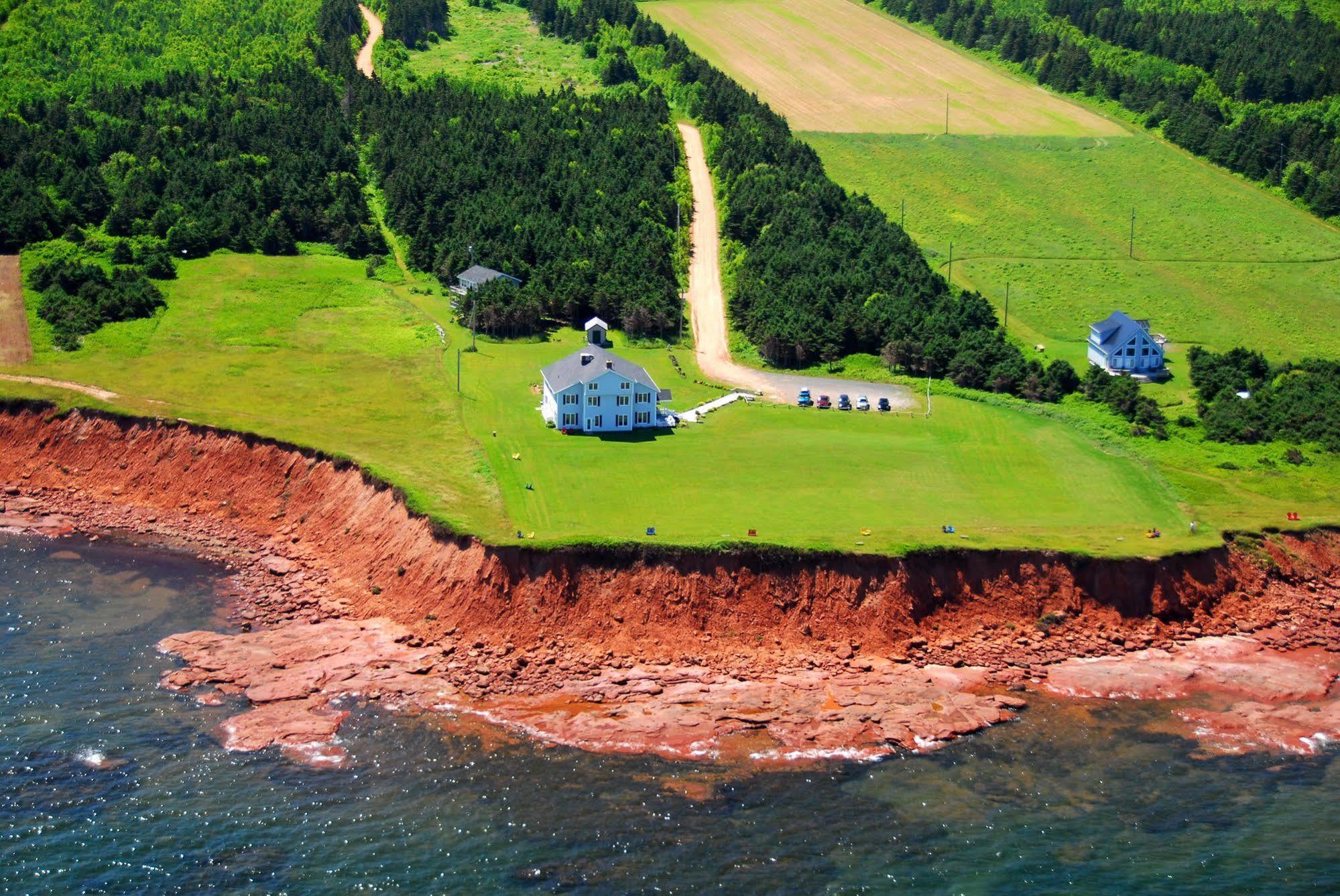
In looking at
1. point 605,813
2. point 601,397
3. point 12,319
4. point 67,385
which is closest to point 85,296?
point 12,319

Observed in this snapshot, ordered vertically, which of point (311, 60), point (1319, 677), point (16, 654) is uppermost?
point (311, 60)

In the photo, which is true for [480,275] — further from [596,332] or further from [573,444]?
[573,444]

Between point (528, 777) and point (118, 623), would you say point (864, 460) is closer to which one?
point (528, 777)

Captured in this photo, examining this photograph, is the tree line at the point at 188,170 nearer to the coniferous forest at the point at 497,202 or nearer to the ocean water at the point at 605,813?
the coniferous forest at the point at 497,202

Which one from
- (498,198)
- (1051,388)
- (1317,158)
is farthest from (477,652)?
(1317,158)

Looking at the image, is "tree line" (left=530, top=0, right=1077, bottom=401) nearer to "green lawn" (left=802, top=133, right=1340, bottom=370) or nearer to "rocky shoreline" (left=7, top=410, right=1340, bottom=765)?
"green lawn" (left=802, top=133, right=1340, bottom=370)

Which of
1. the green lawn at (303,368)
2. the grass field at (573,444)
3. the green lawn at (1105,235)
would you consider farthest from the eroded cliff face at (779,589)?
the green lawn at (1105,235)

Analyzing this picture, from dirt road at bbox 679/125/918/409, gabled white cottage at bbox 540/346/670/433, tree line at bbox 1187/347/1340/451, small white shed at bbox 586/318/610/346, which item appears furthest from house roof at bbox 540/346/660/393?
tree line at bbox 1187/347/1340/451
